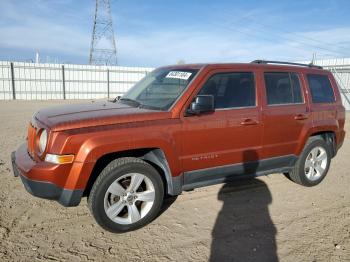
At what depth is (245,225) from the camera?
3994mm

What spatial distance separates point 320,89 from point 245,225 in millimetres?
2830

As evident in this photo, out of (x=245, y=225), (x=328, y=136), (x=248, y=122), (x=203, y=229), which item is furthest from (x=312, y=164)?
(x=203, y=229)

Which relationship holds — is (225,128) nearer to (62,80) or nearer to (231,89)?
(231,89)

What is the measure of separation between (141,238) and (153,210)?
37 cm

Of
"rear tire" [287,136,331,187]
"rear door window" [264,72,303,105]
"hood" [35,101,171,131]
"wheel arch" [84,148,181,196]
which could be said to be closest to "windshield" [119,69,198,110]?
"hood" [35,101,171,131]

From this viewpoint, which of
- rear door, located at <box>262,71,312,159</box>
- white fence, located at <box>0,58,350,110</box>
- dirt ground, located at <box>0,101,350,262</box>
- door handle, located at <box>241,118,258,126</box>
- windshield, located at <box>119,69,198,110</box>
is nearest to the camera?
dirt ground, located at <box>0,101,350,262</box>

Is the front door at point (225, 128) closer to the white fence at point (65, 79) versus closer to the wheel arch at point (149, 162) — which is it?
the wheel arch at point (149, 162)

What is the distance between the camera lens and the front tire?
3.53m

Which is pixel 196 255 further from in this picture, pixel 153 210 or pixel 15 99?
pixel 15 99

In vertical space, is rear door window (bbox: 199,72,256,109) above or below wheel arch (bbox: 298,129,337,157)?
above

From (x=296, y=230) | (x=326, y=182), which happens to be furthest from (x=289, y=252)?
(x=326, y=182)

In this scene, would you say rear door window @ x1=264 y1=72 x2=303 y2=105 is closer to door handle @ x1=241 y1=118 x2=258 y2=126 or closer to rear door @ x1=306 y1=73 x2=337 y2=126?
rear door @ x1=306 y1=73 x2=337 y2=126

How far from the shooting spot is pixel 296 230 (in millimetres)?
3896

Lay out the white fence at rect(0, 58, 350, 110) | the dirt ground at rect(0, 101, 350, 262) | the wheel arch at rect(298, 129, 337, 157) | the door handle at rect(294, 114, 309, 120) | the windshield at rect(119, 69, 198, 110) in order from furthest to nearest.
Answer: the white fence at rect(0, 58, 350, 110), the wheel arch at rect(298, 129, 337, 157), the door handle at rect(294, 114, 309, 120), the windshield at rect(119, 69, 198, 110), the dirt ground at rect(0, 101, 350, 262)
